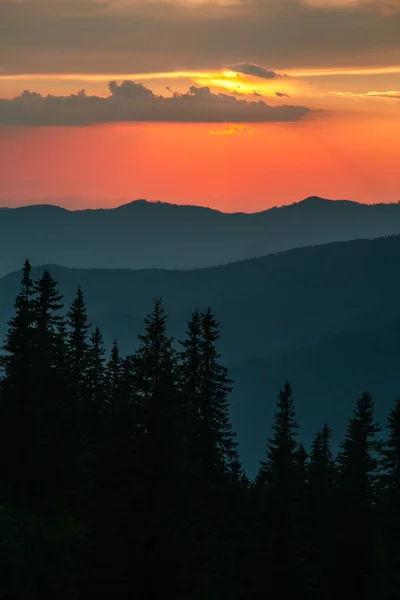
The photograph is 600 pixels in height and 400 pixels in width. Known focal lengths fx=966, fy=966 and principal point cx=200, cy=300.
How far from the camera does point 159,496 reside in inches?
1117

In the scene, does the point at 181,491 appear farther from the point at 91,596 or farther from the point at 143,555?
the point at 91,596

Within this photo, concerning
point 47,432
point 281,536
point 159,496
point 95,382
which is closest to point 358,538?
point 281,536

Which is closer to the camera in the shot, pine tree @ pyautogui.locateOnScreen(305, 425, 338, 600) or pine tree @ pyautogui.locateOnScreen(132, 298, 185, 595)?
pine tree @ pyautogui.locateOnScreen(132, 298, 185, 595)

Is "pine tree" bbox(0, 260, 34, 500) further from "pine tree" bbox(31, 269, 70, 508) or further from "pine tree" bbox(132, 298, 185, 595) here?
"pine tree" bbox(132, 298, 185, 595)

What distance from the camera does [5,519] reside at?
3475 cm

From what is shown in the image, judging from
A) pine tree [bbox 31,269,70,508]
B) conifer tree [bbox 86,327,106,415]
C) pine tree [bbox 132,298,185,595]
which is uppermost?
conifer tree [bbox 86,327,106,415]

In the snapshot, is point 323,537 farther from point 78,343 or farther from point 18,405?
point 78,343

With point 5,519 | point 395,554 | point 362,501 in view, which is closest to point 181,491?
point 5,519

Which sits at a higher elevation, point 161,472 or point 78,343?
point 78,343

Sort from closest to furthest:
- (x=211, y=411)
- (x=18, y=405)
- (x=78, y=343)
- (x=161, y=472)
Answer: (x=161, y=472) → (x=18, y=405) → (x=211, y=411) → (x=78, y=343)

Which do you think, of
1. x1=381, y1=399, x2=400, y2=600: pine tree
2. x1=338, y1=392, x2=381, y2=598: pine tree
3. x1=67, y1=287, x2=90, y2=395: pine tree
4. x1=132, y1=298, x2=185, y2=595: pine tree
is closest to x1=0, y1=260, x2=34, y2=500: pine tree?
x1=132, y1=298, x2=185, y2=595: pine tree

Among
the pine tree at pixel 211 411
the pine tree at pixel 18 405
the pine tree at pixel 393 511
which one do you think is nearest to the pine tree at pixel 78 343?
the pine tree at pixel 211 411

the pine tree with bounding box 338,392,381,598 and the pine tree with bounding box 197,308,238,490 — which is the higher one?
the pine tree with bounding box 197,308,238,490

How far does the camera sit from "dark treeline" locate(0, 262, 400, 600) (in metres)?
28.1
